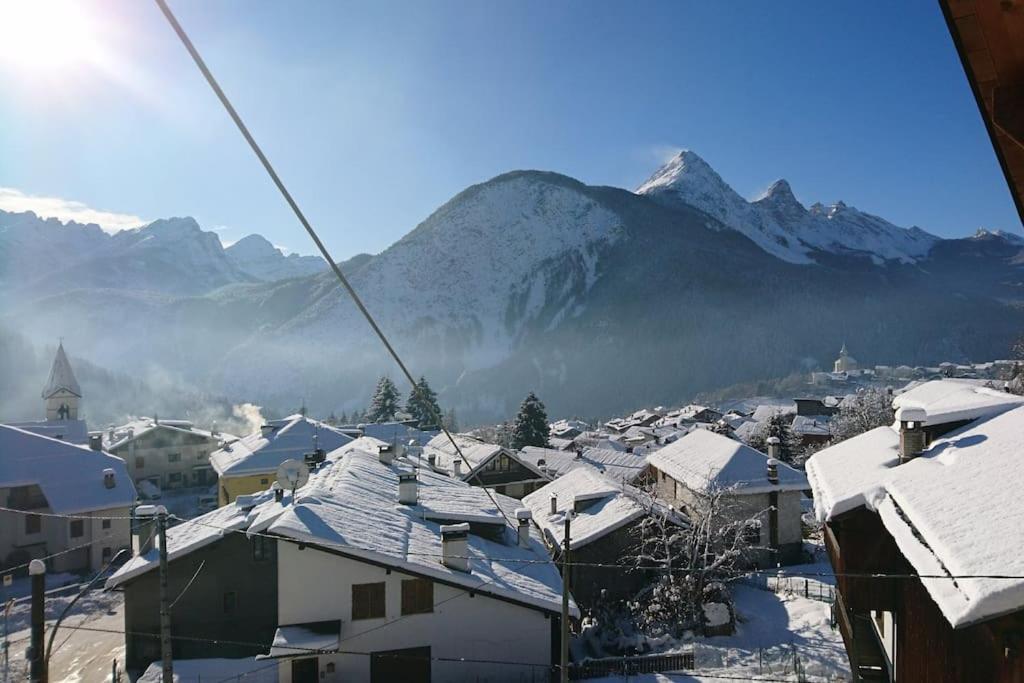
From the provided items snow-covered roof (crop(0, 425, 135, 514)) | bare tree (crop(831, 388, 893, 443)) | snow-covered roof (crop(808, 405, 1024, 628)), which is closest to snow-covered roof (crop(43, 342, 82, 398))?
snow-covered roof (crop(0, 425, 135, 514))

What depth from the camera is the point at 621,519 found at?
74.1ft

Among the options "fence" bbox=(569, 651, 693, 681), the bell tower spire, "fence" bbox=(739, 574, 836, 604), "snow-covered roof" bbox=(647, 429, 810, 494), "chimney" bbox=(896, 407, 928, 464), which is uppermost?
the bell tower spire

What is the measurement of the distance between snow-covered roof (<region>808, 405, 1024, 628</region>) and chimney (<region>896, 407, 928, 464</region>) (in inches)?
8.7

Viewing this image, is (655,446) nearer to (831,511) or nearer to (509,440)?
(509,440)

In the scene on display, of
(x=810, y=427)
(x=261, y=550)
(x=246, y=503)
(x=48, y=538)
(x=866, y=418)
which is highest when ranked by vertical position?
(x=866, y=418)

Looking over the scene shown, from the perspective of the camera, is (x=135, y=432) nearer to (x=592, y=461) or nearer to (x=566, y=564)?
(x=592, y=461)

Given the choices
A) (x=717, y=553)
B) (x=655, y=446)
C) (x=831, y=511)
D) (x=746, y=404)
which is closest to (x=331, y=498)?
(x=831, y=511)

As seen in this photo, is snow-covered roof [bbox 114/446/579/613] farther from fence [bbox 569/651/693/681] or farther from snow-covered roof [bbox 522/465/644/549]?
snow-covered roof [bbox 522/465/644/549]

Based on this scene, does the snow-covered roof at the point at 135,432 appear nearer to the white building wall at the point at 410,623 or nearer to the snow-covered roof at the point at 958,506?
the white building wall at the point at 410,623

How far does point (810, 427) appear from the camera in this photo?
63.9 m

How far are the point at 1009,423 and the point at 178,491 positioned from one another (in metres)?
54.5

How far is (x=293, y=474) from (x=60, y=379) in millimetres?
59058

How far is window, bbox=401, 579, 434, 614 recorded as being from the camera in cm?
1536

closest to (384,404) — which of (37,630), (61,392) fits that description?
(61,392)
